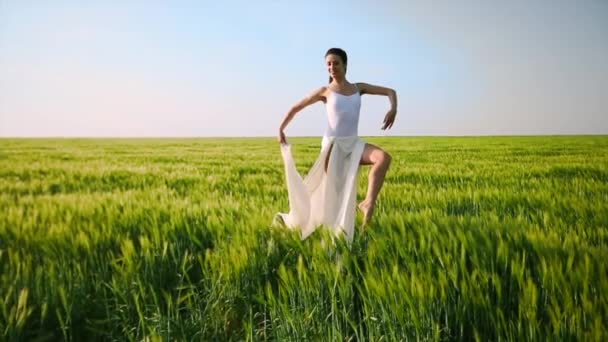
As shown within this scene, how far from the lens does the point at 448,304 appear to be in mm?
1928

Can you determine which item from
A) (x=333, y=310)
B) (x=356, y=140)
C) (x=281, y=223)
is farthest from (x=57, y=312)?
(x=356, y=140)

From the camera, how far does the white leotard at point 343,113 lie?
332cm

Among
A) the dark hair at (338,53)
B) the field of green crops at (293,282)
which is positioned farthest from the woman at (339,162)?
the field of green crops at (293,282)

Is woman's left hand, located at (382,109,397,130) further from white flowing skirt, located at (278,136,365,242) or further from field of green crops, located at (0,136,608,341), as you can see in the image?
field of green crops, located at (0,136,608,341)

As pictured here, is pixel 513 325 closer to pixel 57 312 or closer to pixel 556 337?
pixel 556 337

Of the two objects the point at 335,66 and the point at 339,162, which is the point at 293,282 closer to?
the point at 339,162

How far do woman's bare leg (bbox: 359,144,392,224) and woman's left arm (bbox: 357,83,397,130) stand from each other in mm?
212

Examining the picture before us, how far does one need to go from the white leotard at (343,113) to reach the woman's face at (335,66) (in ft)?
0.48

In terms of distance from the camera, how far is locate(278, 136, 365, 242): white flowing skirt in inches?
129

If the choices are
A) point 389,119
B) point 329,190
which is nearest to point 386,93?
point 389,119

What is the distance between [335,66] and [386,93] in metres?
0.45

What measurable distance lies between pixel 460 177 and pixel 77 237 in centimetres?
658

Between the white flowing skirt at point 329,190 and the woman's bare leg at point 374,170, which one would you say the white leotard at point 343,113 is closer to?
the white flowing skirt at point 329,190

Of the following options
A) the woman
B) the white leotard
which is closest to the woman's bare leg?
the woman
